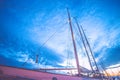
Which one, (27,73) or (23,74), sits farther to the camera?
(27,73)

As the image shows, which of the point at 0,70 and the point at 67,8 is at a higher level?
the point at 67,8

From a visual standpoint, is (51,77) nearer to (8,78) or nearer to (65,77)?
(65,77)

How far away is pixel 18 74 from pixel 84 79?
6040mm

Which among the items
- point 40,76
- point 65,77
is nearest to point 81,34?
point 65,77

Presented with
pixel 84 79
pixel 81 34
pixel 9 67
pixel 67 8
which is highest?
pixel 67 8

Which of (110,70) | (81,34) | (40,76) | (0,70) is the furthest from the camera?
(110,70)

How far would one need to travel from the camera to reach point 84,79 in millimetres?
10039

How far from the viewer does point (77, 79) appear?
923cm

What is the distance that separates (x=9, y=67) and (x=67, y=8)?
1199 centimetres

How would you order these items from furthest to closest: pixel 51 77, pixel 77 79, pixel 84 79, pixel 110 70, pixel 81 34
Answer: pixel 110 70, pixel 81 34, pixel 84 79, pixel 77 79, pixel 51 77

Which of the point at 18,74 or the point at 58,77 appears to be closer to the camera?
the point at 18,74

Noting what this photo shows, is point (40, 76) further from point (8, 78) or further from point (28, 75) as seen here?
point (8, 78)

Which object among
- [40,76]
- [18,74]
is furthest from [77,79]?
[18,74]

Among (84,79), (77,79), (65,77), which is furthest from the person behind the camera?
(84,79)
